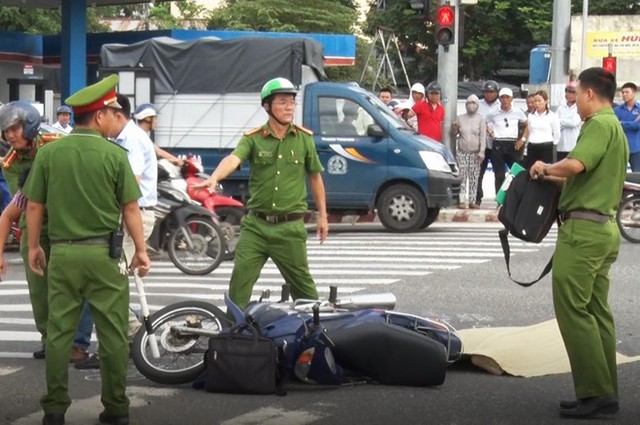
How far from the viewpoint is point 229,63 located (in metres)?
20.8

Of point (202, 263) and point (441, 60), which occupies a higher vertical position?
point (441, 60)

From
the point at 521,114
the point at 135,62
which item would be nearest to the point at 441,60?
the point at 521,114

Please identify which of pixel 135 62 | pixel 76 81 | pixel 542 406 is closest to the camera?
pixel 542 406

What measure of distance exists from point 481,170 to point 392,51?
1815 inches

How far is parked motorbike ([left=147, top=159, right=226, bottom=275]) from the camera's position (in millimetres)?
15062

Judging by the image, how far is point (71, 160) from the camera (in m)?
7.50

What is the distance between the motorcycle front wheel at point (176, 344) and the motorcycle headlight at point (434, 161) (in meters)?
10.5

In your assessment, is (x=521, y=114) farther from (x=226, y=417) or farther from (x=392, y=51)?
(x=392, y=51)

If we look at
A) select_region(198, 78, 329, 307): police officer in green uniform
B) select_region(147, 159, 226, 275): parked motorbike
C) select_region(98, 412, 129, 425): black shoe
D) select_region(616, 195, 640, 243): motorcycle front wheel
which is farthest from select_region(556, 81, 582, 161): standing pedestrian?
select_region(98, 412, 129, 425): black shoe

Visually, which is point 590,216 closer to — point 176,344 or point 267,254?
point 267,254

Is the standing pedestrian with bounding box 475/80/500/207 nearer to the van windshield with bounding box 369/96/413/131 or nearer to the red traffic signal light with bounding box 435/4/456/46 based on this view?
the red traffic signal light with bounding box 435/4/456/46

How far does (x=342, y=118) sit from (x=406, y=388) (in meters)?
10.9

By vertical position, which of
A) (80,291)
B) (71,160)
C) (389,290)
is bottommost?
(389,290)

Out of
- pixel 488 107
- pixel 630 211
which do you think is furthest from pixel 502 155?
pixel 630 211
